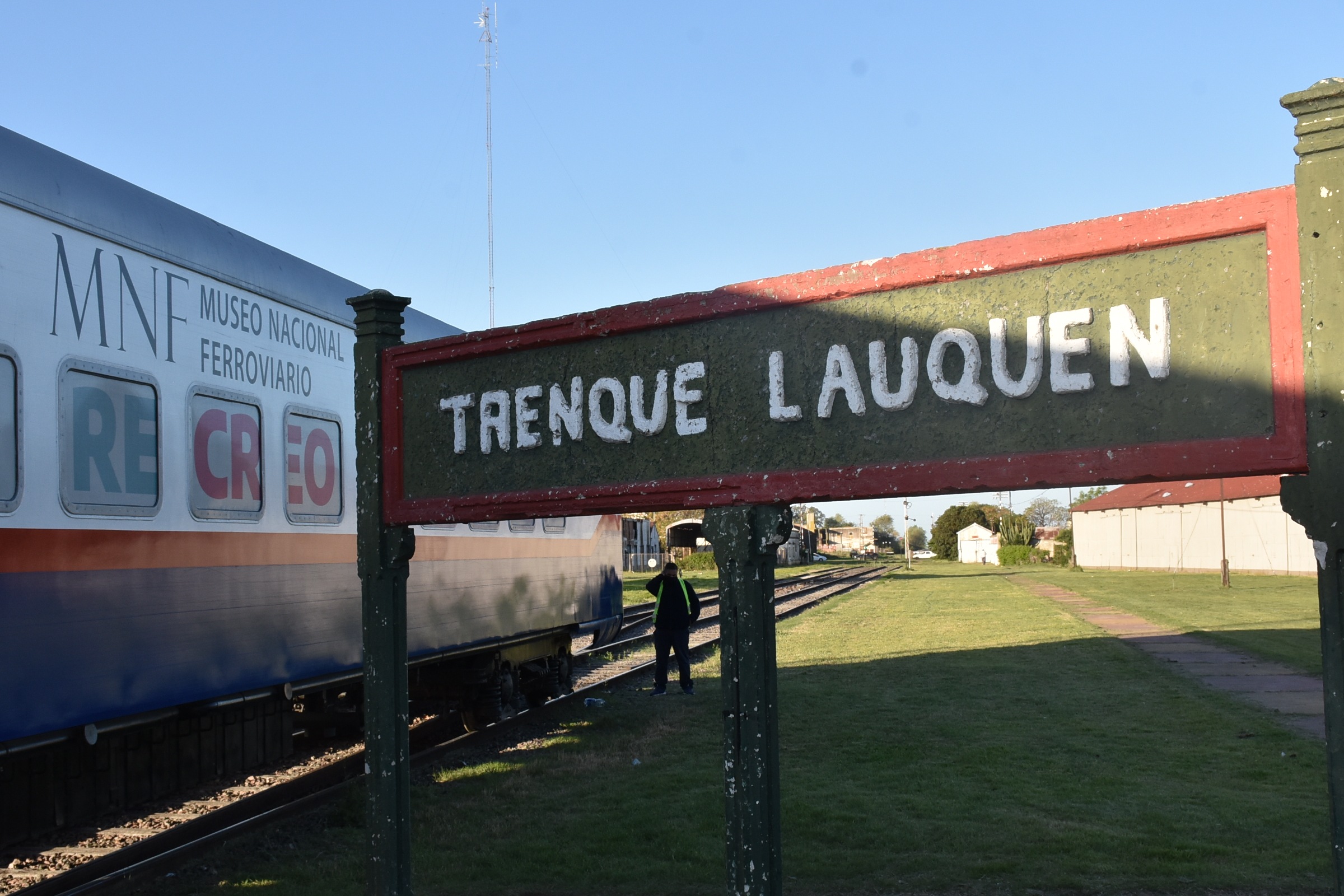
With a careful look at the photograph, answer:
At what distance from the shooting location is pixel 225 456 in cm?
724

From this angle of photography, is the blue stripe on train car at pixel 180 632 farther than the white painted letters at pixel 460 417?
Yes

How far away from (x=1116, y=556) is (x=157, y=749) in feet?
187

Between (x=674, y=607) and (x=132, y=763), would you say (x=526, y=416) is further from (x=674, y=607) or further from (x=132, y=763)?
(x=674, y=607)

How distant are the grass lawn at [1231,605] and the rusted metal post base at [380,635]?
18.6 feet

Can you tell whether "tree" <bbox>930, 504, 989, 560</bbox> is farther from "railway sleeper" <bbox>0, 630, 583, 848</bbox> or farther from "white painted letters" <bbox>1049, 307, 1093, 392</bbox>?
"white painted letters" <bbox>1049, 307, 1093, 392</bbox>

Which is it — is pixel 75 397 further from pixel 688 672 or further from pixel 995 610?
pixel 995 610

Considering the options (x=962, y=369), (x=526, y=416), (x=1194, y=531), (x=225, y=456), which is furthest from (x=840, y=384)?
(x=1194, y=531)

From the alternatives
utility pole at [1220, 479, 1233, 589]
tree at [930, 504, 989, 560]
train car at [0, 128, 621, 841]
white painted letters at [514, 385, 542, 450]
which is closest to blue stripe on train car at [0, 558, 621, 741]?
train car at [0, 128, 621, 841]

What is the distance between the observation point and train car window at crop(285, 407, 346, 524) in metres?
7.93

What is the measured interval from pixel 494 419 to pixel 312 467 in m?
4.10

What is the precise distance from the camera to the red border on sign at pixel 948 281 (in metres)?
3.10

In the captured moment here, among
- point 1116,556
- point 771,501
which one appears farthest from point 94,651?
point 1116,556

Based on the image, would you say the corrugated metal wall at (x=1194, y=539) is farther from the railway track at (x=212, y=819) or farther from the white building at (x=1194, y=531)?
the railway track at (x=212, y=819)

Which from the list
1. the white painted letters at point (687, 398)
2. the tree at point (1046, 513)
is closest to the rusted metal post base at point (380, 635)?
the white painted letters at point (687, 398)
